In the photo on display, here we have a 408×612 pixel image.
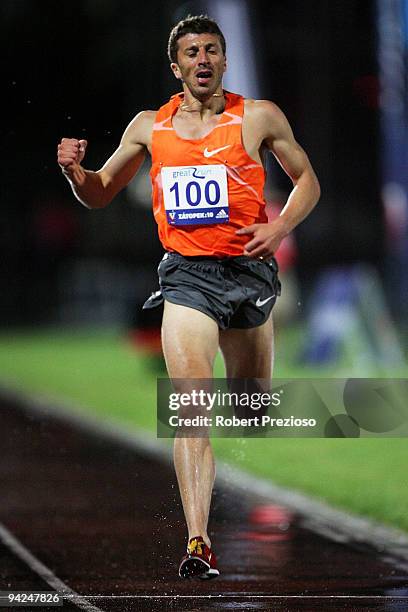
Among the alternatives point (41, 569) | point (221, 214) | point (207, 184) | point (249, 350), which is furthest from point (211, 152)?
point (41, 569)

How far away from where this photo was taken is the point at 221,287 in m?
7.57

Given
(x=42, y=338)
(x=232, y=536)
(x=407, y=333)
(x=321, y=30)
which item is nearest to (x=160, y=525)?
(x=232, y=536)

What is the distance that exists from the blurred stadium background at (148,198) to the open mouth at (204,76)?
10.5 meters

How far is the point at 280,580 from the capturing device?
8.20m

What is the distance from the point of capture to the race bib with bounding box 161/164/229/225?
739 centimetres

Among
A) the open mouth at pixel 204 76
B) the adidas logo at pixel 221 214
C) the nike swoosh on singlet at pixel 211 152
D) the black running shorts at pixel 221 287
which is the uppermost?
the open mouth at pixel 204 76

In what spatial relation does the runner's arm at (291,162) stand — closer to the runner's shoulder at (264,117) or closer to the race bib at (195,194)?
the runner's shoulder at (264,117)

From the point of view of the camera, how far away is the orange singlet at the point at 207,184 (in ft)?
24.3

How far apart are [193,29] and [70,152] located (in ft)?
2.55

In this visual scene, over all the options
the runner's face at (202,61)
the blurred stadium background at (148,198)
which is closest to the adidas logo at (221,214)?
the runner's face at (202,61)

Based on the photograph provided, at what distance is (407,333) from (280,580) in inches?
870

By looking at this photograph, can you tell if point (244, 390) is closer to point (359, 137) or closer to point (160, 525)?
point (160, 525)

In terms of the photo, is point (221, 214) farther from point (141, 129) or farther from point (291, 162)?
point (141, 129)

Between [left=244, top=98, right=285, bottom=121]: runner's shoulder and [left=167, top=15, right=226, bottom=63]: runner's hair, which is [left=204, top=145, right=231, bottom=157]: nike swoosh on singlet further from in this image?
[left=167, top=15, right=226, bottom=63]: runner's hair
